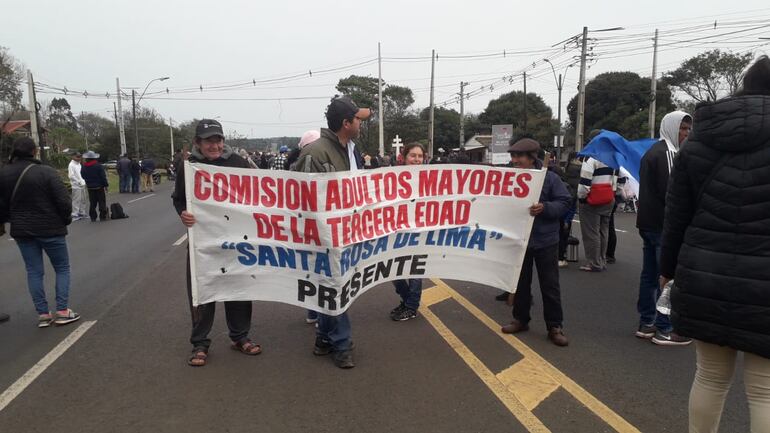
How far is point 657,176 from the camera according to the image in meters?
4.34

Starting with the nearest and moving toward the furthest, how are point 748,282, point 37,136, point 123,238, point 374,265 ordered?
1. point 748,282
2. point 374,265
3. point 123,238
4. point 37,136

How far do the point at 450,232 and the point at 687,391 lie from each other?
2.07m

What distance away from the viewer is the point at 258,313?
18.0 feet

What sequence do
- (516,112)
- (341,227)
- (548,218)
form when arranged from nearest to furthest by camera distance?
1. (341,227)
2. (548,218)
3. (516,112)

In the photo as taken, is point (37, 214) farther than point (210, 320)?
Yes

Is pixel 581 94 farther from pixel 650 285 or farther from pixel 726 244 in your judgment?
pixel 726 244

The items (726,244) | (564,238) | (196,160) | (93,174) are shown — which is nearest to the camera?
(726,244)

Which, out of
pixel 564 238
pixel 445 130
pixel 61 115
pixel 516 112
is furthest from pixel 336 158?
pixel 61 115

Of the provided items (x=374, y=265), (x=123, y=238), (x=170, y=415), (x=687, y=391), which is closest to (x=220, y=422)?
(x=170, y=415)

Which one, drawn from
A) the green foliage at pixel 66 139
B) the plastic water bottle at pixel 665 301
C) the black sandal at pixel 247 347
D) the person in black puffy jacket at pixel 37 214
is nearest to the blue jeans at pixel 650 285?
the plastic water bottle at pixel 665 301

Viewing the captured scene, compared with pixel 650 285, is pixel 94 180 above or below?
above

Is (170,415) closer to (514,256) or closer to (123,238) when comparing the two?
(514,256)

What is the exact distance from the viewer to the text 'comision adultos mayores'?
384cm

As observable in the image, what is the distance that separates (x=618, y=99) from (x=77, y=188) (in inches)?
2136
